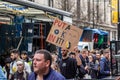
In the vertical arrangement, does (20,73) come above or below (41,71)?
below

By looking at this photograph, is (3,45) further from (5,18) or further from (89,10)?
(89,10)

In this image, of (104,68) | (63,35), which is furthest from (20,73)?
(104,68)

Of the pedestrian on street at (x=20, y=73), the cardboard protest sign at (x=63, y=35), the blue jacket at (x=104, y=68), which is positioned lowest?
the blue jacket at (x=104, y=68)

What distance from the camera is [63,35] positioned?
11.5m

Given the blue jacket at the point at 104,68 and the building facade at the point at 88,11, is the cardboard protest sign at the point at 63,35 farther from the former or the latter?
the building facade at the point at 88,11

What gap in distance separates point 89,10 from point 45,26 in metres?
34.8

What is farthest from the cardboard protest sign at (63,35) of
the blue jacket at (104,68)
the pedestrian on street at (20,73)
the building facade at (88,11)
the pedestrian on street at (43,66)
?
the building facade at (88,11)

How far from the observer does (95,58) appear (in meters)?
17.2

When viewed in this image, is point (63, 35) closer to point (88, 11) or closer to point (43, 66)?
point (43, 66)

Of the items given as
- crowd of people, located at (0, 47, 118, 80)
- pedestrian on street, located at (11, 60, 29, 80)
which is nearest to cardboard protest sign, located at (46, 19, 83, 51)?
crowd of people, located at (0, 47, 118, 80)

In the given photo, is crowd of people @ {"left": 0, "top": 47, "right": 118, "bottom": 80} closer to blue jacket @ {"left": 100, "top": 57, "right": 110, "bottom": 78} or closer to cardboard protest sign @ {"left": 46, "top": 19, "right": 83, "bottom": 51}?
blue jacket @ {"left": 100, "top": 57, "right": 110, "bottom": 78}

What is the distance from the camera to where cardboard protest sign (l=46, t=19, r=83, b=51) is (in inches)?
447

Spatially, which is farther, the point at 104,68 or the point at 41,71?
the point at 104,68

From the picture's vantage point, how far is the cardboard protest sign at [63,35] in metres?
11.3
